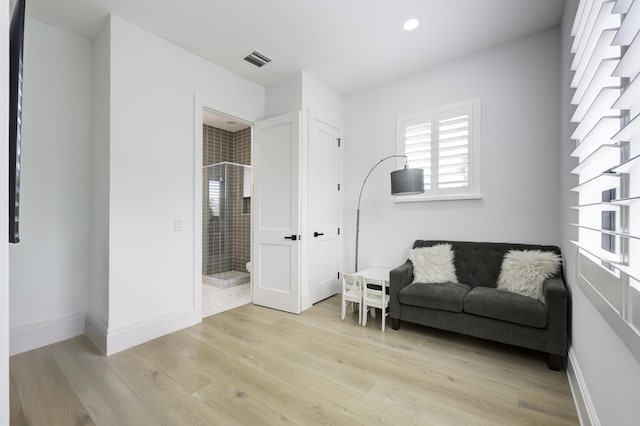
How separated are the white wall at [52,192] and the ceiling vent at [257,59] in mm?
1502

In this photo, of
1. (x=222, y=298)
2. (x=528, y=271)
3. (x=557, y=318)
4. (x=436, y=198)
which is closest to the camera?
(x=557, y=318)

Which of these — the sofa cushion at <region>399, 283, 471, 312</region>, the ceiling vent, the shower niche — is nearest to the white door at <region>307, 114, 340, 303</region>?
the ceiling vent

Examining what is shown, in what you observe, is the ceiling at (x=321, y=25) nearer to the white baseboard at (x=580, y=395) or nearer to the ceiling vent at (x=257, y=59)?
the ceiling vent at (x=257, y=59)

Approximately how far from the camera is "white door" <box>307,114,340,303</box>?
12.0 ft

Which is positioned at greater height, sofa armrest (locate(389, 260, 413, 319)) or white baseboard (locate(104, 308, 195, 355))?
sofa armrest (locate(389, 260, 413, 319))

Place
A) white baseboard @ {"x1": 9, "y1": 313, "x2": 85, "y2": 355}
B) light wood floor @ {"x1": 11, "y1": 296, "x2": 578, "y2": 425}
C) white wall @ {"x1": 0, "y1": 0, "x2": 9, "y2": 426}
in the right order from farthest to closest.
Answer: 1. white baseboard @ {"x1": 9, "y1": 313, "x2": 85, "y2": 355}
2. light wood floor @ {"x1": 11, "y1": 296, "x2": 578, "y2": 425}
3. white wall @ {"x1": 0, "y1": 0, "x2": 9, "y2": 426}

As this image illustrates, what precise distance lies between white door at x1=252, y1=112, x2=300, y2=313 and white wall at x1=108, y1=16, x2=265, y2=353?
2.77 ft

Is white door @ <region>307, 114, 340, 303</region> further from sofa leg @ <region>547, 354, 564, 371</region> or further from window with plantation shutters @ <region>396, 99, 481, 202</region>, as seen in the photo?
sofa leg @ <region>547, 354, 564, 371</region>

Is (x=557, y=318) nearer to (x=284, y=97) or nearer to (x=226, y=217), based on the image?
(x=284, y=97)

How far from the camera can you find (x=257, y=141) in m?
3.79

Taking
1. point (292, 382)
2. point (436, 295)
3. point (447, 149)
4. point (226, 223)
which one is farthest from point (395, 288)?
point (226, 223)

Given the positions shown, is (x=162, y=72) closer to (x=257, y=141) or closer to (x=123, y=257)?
(x=257, y=141)

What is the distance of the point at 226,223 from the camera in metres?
5.41

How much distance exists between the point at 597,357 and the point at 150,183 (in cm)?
336
